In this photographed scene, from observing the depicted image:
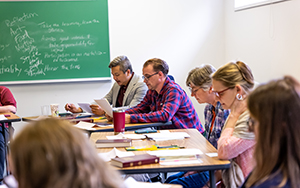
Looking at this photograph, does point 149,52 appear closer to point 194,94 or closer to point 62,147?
point 194,94

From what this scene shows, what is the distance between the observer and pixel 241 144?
1.79 m

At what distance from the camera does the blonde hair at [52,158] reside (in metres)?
0.70

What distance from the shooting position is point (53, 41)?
4871 millimetres

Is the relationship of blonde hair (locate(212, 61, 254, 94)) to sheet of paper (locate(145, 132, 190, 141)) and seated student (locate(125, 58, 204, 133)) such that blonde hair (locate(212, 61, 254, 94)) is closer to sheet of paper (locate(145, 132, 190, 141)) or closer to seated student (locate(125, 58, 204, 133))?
sheet of paper (locate(145, 132, 190, 141))

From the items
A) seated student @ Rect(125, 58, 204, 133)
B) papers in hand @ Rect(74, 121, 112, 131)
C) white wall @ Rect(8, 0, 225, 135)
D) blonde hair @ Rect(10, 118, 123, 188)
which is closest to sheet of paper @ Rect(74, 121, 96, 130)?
papers in hand @ Rect(74, 121, 112, 131)

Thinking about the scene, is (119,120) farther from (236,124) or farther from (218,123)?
(236,124)

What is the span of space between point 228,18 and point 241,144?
A: 3.61m

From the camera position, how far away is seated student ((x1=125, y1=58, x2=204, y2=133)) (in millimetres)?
2986

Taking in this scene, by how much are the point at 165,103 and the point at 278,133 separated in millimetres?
2086

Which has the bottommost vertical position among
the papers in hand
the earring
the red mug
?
the papers in hand

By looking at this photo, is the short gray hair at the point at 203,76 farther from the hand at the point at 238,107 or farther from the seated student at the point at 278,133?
the seated student at the point at 278,133

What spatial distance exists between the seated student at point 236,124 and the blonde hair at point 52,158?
1.18 m

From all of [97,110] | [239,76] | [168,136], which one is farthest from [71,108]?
[239,76]

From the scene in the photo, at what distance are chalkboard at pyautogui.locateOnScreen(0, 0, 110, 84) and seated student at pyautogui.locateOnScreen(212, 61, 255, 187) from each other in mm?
3214
